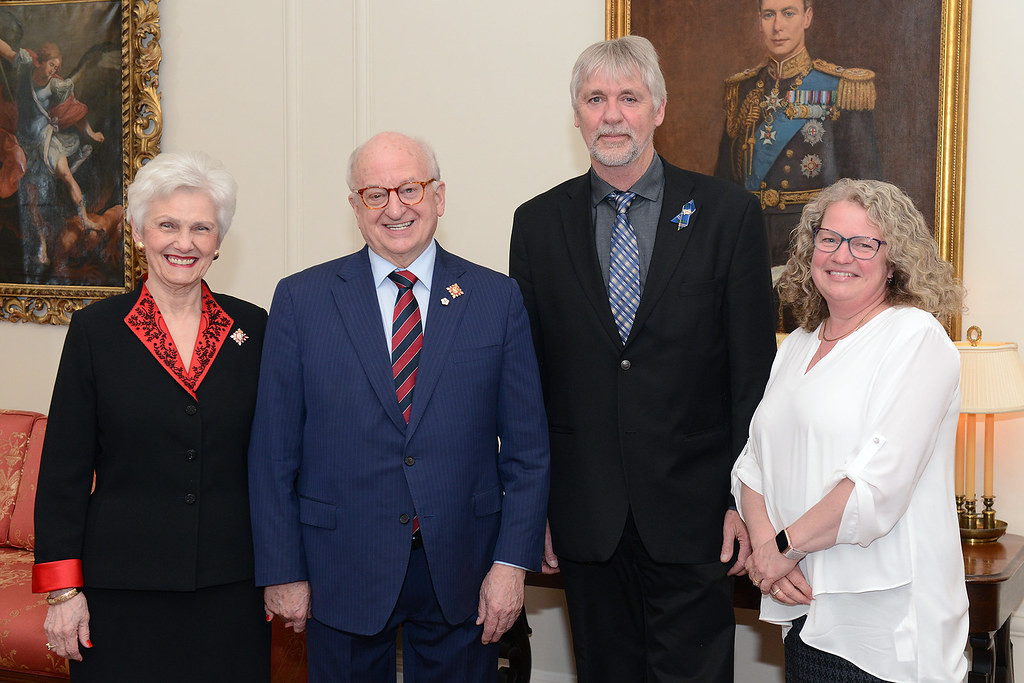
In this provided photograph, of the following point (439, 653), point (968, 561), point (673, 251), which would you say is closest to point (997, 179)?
point (968, 561)

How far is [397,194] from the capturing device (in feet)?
7.36

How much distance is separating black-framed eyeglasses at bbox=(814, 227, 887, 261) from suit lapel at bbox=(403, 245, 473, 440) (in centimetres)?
81

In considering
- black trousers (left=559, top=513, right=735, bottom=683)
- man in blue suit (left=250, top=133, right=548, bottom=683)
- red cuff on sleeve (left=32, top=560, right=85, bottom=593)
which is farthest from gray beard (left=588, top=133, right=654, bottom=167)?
red cuff on sleeve (left=32, top=560, right=85, bottom=593)

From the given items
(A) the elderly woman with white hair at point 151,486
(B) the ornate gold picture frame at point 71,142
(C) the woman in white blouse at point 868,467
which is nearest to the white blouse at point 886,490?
(C) the woman in white blouse at point 868,467

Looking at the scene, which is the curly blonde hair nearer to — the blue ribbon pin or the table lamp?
the blue ribbon pin

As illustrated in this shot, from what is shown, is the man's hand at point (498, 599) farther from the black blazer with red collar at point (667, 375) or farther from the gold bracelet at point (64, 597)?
the gold bracelet at point (64, 597)

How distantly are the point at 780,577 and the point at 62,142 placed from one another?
3.79m

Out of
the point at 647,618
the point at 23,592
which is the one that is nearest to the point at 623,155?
the point at 647,618

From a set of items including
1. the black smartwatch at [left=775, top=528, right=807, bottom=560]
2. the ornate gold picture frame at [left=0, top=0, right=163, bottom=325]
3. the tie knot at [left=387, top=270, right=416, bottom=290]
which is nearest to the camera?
the black smartwatch at [left=775, top=528, right=807, bottom=560]

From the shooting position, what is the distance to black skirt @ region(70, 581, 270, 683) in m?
2.15

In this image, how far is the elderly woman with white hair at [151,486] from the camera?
2.14 m

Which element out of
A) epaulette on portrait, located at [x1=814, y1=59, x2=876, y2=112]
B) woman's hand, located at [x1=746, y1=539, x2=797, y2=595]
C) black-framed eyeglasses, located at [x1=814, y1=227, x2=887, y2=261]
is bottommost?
woman's hand, located at [x1=746, y1=539, x2=797, y2=595]

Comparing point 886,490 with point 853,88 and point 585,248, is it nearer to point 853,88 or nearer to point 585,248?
point 585,248

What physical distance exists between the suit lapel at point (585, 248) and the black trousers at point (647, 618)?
501mm
